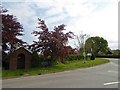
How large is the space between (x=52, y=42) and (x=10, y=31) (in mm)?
5092

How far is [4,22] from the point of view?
25.3 meters

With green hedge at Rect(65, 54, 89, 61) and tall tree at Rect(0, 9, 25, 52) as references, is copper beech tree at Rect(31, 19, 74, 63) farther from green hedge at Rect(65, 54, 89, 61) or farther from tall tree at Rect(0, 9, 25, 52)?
green hedge at Rect(65, 54, 89, 61)

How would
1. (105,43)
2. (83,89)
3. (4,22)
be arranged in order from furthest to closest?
(105,43) → (4,22) → (83,89)

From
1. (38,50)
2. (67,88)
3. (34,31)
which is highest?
(34,31)

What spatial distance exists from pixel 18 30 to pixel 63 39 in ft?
18.4

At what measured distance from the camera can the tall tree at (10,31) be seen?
24875 mm

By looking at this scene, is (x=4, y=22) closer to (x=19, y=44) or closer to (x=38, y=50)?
(x=19, y=44)

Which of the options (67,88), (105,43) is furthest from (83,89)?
(105,43)

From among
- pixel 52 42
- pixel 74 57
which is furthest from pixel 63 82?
pixel 74 57

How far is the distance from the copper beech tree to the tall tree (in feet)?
7.11

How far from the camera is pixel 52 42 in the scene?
2683 centimetres

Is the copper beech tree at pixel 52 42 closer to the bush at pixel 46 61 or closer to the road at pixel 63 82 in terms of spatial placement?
the bush at pixel 46 61

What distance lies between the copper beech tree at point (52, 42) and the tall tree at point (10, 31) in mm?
2168

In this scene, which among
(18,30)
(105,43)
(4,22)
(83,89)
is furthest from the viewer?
(105,43)
